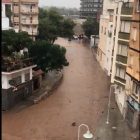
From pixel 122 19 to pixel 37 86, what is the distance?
31.2ft

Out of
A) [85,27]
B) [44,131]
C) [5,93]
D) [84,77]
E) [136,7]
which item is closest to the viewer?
[136,7]

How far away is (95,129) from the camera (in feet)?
43.5

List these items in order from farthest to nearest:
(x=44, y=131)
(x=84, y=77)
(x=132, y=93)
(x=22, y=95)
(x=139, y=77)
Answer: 1. (x=84, y=77)
2. (x=22, y=95)
3. (x=44, y=131)
4. (x=132, y=93)
5. (x=139, y=77)

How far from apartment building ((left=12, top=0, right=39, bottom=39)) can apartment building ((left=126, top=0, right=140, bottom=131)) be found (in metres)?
24.8

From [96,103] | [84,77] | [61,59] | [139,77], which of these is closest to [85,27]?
[84,77]

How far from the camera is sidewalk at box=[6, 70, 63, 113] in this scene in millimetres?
16117

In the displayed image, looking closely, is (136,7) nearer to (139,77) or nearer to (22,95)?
(139,77)

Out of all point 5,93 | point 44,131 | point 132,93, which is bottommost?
point 44,131

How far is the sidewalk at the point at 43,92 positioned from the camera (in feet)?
52.9

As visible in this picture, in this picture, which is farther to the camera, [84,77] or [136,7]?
[84,77]

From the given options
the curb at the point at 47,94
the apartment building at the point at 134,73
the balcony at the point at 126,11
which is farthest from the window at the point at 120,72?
the curb at the point at 47,94

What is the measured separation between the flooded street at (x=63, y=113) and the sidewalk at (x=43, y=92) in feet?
1.32

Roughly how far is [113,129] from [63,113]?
3.91 meters

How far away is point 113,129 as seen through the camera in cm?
1309
